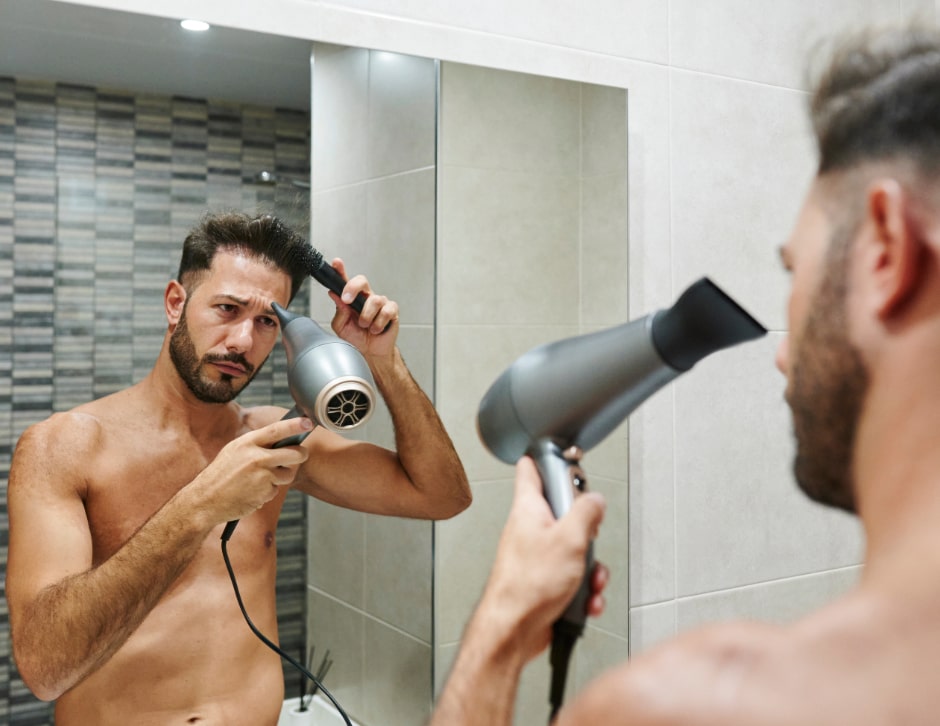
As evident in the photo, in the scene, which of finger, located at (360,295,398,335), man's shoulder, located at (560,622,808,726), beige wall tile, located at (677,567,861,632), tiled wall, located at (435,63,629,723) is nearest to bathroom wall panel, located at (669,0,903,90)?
tiled wall, located at (435,63,629,723)

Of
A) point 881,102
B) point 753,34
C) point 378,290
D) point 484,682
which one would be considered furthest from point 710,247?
point 484,682

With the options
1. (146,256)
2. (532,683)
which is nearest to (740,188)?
(532,683)

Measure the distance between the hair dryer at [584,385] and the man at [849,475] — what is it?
0.09 feet

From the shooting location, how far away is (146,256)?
3.42 feet

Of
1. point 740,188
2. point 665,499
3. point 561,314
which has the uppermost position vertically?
point 740,188

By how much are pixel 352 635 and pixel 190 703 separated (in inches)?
9.7

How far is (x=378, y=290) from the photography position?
1.21 meters

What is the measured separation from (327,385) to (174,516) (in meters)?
0.22

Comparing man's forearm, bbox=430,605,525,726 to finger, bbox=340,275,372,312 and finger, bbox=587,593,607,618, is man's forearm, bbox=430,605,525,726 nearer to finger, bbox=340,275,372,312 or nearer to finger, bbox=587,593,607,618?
finger, bbox=587,593,607,618

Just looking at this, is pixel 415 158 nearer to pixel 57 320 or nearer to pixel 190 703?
pixel 57 320

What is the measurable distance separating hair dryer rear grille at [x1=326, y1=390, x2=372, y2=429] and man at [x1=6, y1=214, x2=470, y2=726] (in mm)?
51

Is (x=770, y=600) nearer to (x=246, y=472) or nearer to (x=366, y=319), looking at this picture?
(x=366, y=319)

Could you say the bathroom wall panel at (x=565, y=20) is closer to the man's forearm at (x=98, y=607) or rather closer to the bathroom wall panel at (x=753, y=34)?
the bathroom wall panel at (x=753, y=34)

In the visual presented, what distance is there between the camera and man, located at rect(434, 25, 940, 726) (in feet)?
1.36
